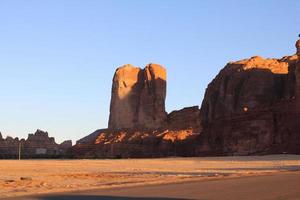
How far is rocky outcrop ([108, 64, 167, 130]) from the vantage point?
137625mm

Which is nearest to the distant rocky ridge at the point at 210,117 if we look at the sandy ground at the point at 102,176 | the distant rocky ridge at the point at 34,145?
the distant rocky ridge at the point at 34,145

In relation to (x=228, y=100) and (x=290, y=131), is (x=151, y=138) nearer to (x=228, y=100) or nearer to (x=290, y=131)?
(x=228, y=100)

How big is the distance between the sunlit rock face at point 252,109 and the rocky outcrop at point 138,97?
30.1 meters

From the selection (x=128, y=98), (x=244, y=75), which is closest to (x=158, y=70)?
(x=128, y=98)

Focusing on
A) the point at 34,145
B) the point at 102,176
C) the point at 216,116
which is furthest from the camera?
the point at 34,145

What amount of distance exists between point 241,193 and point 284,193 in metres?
1.16

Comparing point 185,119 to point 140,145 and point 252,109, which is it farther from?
point 252,109

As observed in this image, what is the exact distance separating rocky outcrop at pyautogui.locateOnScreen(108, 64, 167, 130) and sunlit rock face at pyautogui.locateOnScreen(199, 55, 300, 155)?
30.1 meters

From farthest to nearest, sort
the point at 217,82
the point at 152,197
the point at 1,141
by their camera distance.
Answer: the point at 1,141 < the point at 217,82 < the point at 152,197

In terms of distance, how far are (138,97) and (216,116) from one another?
44.9 metres

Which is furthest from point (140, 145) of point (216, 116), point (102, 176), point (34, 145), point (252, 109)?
point (102, 176)

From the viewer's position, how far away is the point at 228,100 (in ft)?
336

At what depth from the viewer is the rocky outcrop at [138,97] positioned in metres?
138

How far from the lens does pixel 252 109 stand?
8919cm
